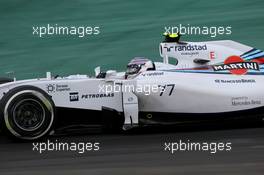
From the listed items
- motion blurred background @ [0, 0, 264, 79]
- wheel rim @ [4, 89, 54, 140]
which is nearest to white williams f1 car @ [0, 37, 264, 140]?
wheel rim @ [4, 89, 54, 140]

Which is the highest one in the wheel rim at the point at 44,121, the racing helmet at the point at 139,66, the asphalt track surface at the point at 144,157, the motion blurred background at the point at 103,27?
the motion blurred background at the point at 103,27

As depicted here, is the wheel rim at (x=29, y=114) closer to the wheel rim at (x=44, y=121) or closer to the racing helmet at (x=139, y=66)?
the wheel rim at (x=44, y=121)

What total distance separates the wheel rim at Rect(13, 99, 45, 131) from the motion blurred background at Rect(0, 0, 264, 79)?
4.37 meters

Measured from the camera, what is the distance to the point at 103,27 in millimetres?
12977

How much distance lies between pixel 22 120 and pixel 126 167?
6.88 feet

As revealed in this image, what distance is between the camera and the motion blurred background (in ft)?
39.4

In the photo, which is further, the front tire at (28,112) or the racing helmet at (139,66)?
the racing helmet at (139,66)

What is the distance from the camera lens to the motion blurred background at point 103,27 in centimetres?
1200

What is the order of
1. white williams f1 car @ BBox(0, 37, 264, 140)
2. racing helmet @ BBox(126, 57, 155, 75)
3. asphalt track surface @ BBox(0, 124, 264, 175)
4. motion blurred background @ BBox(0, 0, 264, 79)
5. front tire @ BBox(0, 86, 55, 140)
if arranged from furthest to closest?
motion blurred background @ BBox(0, 0, 264, 79) < racing helmet @ BBox(126, 57, 155, 75) < white williams f1 car @ BBox(0, 37, 264, 140) < front tire @ BBox(0, 86, 55, 140) < asphalt track surface @ BBox(0, 124, 264, 175)

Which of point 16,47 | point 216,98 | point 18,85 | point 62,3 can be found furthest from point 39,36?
point 216,98

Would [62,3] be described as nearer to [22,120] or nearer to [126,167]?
[22,120]

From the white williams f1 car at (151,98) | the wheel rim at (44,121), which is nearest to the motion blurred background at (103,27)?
the white williams f1 car at (151,98)

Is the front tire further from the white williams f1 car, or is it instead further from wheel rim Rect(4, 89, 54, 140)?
the white williams f1 car

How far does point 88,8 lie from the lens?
13680mm
